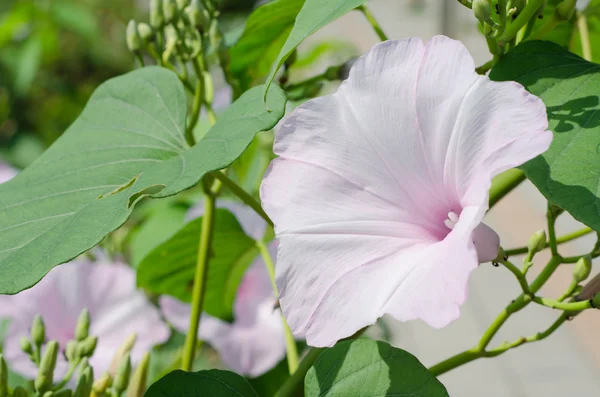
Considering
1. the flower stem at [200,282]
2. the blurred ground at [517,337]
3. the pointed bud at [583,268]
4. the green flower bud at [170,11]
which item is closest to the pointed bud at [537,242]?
the pointed bud at [583,268]

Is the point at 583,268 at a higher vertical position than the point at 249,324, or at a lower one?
higher

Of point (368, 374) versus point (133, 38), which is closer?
point (368, 374)

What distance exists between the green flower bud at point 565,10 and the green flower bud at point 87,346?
42 centimetres

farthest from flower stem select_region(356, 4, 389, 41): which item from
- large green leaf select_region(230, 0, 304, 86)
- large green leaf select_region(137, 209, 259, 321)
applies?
large green leaf select_region(137, 209, 259, 321)

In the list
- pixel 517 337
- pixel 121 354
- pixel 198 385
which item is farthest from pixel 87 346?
pixel 517 337

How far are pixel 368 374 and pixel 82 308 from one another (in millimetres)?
394

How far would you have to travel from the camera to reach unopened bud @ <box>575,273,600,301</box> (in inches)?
19.4

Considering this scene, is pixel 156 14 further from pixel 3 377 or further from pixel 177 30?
pixel 3 377

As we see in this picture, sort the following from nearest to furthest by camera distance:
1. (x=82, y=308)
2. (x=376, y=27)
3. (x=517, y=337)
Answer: (x=376, y=27), (x=82, y=308), (x=517, y=337)

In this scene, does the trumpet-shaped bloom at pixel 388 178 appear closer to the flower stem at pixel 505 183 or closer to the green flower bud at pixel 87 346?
the flower stem at pixel 505 183

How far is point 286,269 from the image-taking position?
41cm

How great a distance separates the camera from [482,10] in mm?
456

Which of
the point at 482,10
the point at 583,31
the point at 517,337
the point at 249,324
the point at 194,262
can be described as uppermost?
the point at 482,10

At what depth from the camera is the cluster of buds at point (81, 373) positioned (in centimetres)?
56
